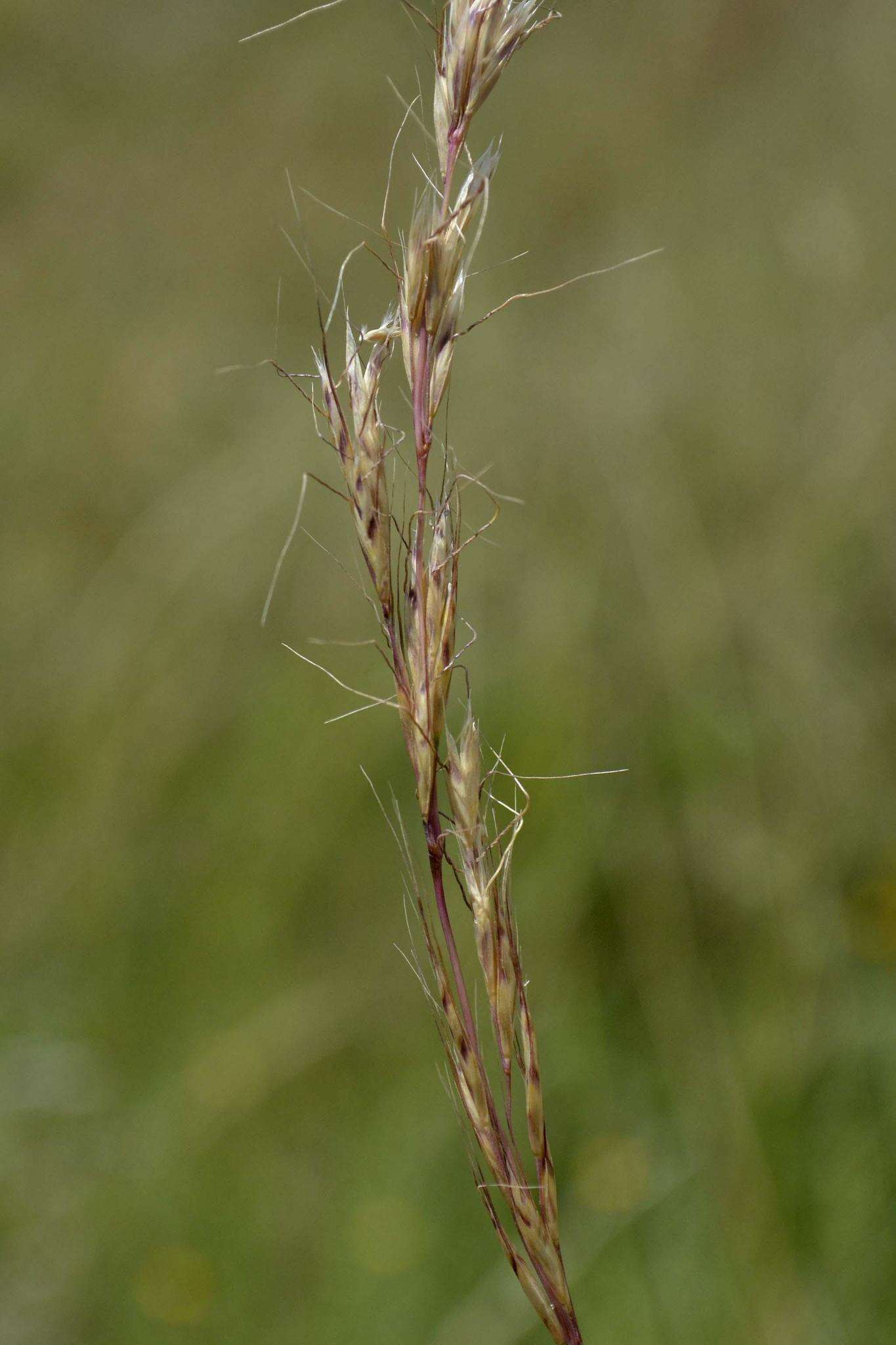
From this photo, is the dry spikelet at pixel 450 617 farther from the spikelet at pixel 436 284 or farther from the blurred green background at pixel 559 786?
the blurred green background at pixel 559 786

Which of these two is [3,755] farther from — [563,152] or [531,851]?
[563,152]

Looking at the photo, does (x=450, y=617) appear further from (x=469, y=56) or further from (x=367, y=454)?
(x=469, y=56)

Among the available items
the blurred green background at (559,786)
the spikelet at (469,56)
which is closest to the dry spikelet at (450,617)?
the spikelet at (469,56)

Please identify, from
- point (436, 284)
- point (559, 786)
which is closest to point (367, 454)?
point (436, 284)

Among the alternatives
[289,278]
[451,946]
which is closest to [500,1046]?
[451,946]

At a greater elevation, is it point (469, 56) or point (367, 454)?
point (469, 56)

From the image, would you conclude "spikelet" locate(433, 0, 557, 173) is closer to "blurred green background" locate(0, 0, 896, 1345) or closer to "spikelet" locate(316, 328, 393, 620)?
"spikelet" locate(316, 328, 393, 620)

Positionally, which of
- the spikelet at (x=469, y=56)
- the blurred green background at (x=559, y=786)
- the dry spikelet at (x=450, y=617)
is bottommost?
the blurred green background at (x=559, y=786)

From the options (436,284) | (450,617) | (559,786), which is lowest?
(559,786)
